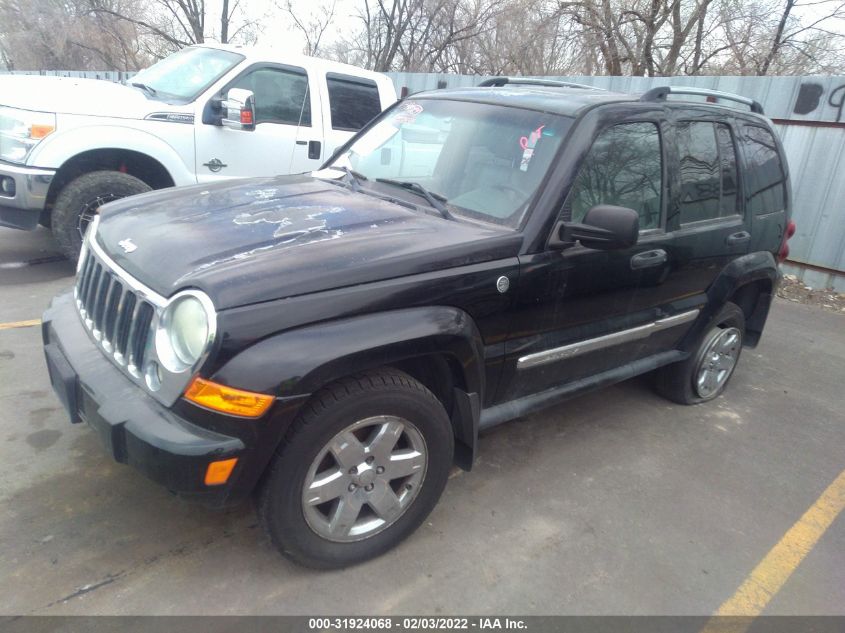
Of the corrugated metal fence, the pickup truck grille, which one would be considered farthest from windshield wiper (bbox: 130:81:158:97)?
the pickup truck grille

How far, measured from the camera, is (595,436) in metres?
3.80

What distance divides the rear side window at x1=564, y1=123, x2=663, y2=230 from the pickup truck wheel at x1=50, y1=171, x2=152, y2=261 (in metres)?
4.04

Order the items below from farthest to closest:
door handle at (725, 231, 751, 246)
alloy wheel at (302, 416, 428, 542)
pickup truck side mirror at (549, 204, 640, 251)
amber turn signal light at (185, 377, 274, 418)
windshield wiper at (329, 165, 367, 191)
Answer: door handle at (725, 231, 751, 246), windshield wiper at (329, 165, 367, 191), pickup truck side mirror at (549, 204, 640, 251), alloy wheel at (302, 416, 428, 542), amber turn signal light at (185, 377, 274, 418)

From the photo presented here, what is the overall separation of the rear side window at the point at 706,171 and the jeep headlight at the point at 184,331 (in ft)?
8.66

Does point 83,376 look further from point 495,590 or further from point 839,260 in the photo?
point 839,260

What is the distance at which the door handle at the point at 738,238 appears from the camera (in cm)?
379

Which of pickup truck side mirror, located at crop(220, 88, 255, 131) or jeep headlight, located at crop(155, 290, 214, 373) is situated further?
pickup truck side mirror, located at crop(220, 88, 255, 131)

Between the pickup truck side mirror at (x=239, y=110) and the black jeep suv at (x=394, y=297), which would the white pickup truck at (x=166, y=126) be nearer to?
the pickup truck side mirror at (x=239, y=110)

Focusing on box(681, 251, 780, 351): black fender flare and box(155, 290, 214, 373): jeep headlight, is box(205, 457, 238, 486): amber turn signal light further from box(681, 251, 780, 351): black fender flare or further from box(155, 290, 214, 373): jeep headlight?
box(681, 251, 780, 351): black fender flare

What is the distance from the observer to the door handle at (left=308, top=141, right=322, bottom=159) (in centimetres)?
625

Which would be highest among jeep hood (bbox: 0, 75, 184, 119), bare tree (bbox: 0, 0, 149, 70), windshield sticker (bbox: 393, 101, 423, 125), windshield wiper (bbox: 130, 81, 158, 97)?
bare tree (bbox: 0, 0, 149, 70)

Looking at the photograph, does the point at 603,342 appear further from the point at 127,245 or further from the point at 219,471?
the point at 127,245

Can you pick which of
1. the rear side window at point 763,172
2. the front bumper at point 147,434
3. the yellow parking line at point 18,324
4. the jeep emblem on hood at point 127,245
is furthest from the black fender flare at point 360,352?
the yellow parking line at point 18,324

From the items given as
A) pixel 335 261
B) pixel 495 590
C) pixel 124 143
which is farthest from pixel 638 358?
pixel 124 143
